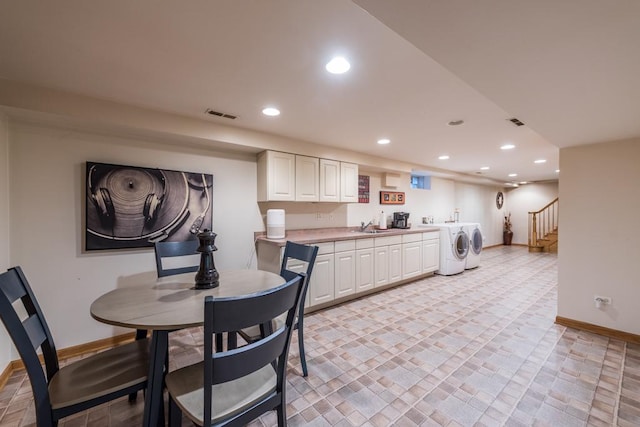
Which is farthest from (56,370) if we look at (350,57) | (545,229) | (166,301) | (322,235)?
(545,229)

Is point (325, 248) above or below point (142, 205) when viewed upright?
below

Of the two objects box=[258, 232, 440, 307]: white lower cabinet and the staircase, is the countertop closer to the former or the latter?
box=[258, 232, 440, 307]: white lower cabinet

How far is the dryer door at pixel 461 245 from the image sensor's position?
16.5 feet

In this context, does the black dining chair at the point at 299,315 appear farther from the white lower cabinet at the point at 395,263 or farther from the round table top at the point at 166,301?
the white lower cabinet at the point at 395,263

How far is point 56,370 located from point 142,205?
61.3 inches

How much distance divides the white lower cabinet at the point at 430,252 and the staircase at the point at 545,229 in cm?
482

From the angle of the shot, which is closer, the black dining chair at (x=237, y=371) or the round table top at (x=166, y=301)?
the black dining chair at (x=237, y=371)

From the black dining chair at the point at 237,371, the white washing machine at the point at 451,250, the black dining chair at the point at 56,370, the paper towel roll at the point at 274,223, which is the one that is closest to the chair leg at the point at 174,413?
the black dining chair at the point at 237,371

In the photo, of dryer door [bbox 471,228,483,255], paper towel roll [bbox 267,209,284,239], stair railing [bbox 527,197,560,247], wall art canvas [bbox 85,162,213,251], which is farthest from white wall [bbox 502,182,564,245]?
wall art canvas [bbox 85,162,213,251]

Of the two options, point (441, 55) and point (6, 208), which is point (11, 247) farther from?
point (441, 55)

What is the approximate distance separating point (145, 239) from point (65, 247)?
0.59 meters

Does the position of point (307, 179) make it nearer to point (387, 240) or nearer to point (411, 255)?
point (387, 240)

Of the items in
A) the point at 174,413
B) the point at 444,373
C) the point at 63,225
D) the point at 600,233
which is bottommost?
the point at 444,373

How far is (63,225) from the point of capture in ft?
7.59
